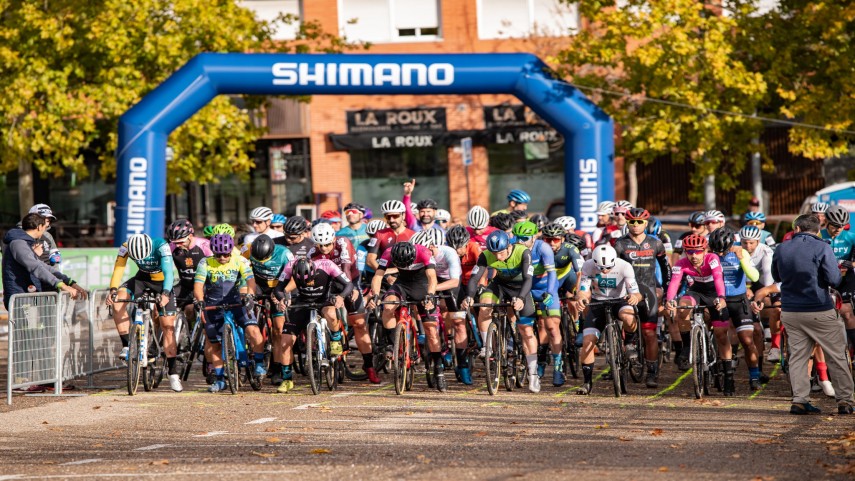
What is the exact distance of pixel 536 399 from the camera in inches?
557

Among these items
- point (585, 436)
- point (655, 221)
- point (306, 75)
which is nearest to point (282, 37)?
point (306, 75)

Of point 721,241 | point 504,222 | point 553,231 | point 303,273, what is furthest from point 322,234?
point 721,241

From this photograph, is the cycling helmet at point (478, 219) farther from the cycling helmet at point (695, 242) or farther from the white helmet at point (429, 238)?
the cycling helmet at point (695, 242)

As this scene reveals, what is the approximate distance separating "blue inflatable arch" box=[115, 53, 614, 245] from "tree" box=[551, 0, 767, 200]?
4.75 m

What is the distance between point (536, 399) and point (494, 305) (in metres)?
1.08

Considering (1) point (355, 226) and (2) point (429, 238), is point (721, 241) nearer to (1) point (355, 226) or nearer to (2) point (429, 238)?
(2) point (429, 238)

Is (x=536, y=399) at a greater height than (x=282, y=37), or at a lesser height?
lesser

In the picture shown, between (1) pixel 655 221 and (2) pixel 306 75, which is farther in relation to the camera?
(2) pixel 306 75

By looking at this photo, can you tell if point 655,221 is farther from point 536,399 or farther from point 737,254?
point 536,399

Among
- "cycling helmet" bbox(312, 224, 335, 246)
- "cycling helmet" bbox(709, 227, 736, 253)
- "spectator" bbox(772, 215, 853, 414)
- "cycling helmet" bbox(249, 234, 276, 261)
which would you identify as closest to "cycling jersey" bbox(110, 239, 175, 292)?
"cycling helmet" bbox(249, 234, 276, 261)

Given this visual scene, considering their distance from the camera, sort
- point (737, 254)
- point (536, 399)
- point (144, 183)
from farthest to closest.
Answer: point (144, 183), point (737, 254), point (536, 399)

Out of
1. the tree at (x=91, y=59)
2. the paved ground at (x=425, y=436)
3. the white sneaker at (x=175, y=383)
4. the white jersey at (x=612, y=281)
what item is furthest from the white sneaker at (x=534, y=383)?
the tree at (x=91, y=59)

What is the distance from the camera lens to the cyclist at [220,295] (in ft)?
49.8

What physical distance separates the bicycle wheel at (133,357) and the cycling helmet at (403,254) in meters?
2.69
